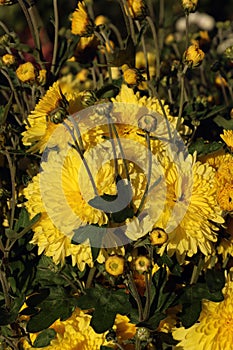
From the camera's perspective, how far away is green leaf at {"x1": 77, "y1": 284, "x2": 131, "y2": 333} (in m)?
0.78

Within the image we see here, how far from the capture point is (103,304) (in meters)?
0.81

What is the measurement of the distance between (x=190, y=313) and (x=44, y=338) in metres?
0.19

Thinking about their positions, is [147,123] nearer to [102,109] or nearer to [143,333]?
[102,109]

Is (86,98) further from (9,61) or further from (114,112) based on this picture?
(9,61)

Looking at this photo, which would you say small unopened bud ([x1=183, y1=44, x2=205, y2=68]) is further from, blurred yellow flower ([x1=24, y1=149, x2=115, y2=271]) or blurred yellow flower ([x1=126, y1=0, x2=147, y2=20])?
blurred yellow flower ([x1=24, y1=149, x2=115, y2=271])

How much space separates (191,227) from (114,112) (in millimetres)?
211

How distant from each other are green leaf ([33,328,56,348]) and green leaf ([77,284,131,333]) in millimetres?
60

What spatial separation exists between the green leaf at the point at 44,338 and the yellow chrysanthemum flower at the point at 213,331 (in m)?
0.16

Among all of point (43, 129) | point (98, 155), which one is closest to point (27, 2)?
point (43, 129)

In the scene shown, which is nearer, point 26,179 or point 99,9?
point 26,179

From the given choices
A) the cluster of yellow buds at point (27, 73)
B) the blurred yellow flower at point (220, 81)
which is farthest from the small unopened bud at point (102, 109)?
the blurred yellow flower at point (220, 81)

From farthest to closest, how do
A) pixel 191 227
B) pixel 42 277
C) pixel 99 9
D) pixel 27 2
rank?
pixel 99 9
pixel 27 2
pixel 42 277
pixel 191 227

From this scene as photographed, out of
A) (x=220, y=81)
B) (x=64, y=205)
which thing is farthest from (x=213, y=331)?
(x=220, y=81)

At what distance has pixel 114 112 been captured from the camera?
2.96ft
